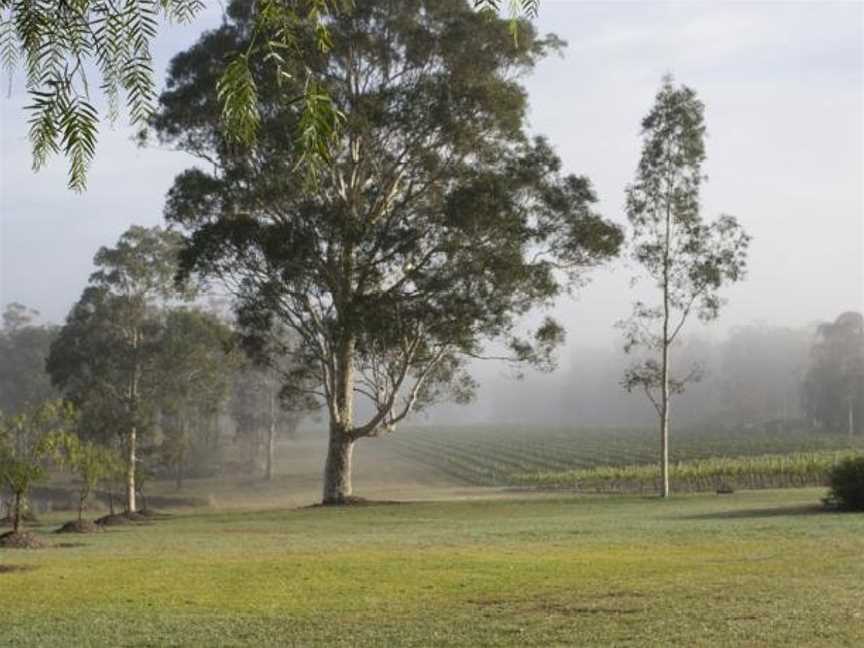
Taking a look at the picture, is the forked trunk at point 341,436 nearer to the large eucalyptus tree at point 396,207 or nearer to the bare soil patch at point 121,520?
the large eucalyptus tree at point 396,207

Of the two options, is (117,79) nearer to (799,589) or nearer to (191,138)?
(799,589)

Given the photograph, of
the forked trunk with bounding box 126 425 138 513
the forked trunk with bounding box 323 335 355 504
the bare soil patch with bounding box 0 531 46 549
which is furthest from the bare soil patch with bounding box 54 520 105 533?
the forked trunk with bounding box 126 425 138 513

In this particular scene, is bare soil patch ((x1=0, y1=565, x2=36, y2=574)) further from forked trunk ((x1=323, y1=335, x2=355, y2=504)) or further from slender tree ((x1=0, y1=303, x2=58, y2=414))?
slender tree ((x1=0, y1=303, x2=58, y2=414))

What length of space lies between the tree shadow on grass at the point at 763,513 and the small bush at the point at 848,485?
13.8 inches

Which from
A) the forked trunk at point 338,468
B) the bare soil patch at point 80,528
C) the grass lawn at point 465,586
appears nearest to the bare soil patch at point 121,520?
the bare soil patch at point 80,528

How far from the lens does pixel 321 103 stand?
12.8ft

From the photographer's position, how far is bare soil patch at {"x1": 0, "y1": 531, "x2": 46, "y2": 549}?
18.3 metres

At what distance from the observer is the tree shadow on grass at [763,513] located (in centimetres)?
2020

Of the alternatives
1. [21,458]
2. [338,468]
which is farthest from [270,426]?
[21,458]

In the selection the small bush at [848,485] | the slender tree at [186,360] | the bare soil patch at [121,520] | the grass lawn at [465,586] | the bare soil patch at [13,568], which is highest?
the slender tree at [186,360]

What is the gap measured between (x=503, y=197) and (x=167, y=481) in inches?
1785

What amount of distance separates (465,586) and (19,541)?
427 inches

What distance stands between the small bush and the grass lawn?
21.5 inches

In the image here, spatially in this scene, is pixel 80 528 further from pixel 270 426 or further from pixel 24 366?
pixel 24 366
